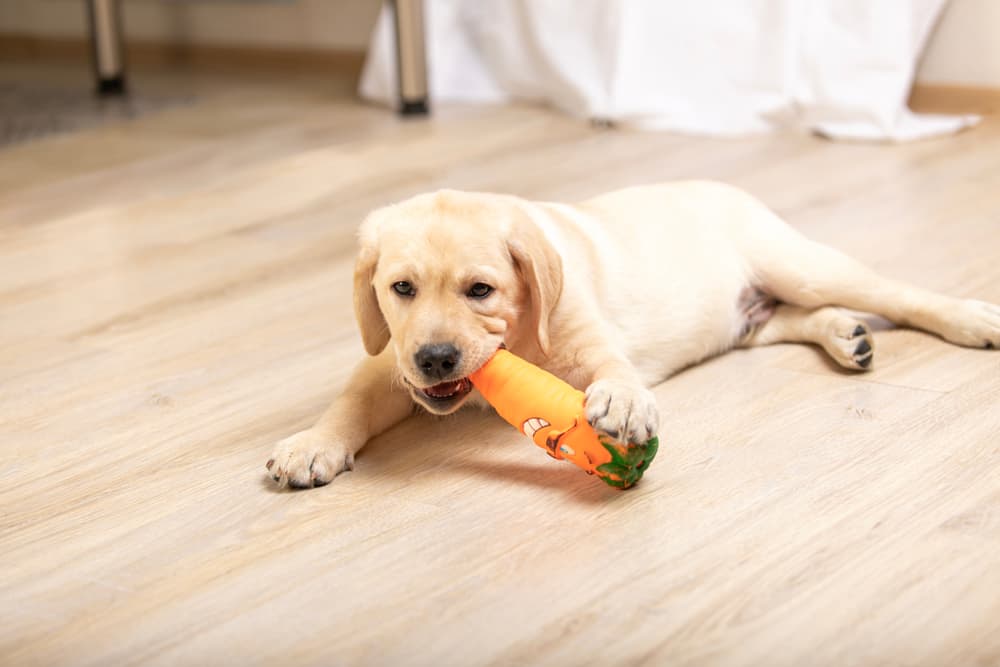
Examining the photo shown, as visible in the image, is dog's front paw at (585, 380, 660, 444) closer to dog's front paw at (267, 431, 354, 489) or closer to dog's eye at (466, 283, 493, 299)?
dog's eye at (466, 283, 493, 299)

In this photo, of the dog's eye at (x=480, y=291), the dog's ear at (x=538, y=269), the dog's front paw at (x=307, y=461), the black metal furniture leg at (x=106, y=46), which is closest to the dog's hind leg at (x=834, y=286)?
the dog's ear at (x=538, y=269)

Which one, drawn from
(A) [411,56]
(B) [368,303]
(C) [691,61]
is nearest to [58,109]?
(A) [411,56]

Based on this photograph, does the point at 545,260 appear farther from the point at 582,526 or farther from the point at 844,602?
the point at 844,602

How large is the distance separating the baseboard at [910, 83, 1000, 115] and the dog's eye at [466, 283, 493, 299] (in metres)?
2.82

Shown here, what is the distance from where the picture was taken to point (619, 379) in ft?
5.47

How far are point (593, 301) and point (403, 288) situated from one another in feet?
1.13

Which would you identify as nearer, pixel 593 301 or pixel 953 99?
pixel 593 301

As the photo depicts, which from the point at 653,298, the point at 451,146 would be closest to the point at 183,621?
the point at 653,298

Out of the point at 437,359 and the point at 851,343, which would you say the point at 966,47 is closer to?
the point at 851,343

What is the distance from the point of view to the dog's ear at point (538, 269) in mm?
1749

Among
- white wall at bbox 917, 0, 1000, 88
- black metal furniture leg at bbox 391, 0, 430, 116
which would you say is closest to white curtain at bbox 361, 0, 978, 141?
white wall at bbox 917, 0, 1000, 88

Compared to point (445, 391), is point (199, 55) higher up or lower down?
lower down

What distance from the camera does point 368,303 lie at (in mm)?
1831

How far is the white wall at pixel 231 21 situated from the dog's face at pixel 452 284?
3.83 metres
